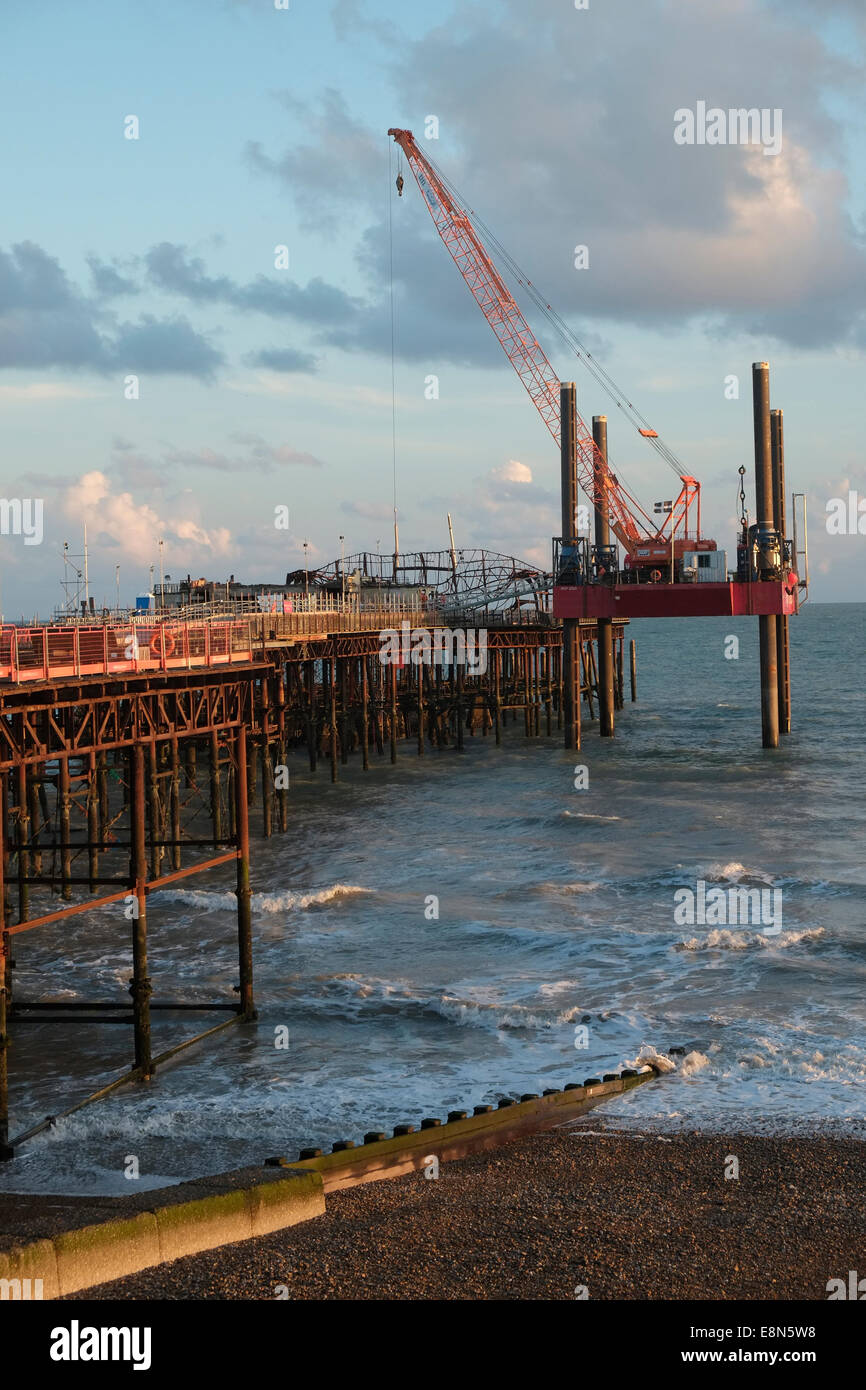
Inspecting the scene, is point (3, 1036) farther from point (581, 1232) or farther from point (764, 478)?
point (764, 478)

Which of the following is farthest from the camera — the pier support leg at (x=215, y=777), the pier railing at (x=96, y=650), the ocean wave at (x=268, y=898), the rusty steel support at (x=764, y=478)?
the rusty steel support at (x=764, y=478)

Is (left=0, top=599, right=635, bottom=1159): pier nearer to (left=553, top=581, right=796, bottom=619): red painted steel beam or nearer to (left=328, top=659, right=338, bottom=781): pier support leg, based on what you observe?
(left=328, top=659, right=338, bottom=781): pier support leg

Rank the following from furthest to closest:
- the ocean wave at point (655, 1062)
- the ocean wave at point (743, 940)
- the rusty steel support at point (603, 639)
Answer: the rusty steel support at point (603, 639) < the ocean wave at point (743, 940) < the ocean wave at point (655, 1062)

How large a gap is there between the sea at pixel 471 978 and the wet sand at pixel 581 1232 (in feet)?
5.48

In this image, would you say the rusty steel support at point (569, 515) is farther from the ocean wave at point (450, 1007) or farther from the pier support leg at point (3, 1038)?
the pier support leg at point (3, 1038)

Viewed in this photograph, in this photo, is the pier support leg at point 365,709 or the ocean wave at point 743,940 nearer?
the ocean wave at point 743,940

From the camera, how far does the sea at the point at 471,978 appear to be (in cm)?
1892

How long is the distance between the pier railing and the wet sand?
34.9 feet

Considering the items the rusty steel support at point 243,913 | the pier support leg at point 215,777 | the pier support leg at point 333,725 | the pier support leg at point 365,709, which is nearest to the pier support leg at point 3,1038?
the rusty steel support at point 243,913

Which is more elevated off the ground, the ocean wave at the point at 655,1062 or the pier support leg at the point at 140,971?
the pier support leg at the point at 140,971

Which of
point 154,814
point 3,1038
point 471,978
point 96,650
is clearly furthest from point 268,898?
point 3,1038

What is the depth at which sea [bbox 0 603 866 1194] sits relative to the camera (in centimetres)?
1892

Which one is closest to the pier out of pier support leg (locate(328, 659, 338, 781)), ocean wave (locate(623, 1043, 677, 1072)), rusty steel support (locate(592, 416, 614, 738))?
pier support leg (locate(328, 659, 338, 781))
